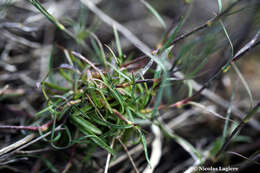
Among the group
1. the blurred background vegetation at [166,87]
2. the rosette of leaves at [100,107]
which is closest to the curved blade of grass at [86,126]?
the rosette of leaves at [100,107]

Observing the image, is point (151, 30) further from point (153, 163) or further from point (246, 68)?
point (153, 163)

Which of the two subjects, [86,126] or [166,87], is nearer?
[86,126]

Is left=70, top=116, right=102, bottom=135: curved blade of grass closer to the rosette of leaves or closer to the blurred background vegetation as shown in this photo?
the rosette of leaves

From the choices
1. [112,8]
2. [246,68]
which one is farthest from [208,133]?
[112,8]

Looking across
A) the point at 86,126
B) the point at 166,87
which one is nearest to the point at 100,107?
the point at 86,126

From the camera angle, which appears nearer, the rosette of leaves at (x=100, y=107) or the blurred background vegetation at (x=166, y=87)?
the rosette of leaves at (x=100, y=107)

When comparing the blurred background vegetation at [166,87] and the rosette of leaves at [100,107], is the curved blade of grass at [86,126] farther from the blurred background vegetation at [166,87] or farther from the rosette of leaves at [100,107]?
the blurred background vegetation at [166,87]

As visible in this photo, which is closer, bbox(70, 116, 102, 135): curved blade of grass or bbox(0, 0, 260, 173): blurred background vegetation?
bbox(70, 116, 102, 135): curved blade of grass

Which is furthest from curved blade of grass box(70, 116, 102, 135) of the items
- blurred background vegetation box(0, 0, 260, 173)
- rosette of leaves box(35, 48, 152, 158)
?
blurred background vegetation box(0, 0, 260, 173)

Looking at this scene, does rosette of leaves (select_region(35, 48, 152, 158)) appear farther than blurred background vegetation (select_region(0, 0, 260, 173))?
No

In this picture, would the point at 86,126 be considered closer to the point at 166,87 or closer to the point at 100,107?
the point at 100,107

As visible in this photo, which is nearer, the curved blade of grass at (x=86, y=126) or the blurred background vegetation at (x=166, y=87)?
the curved blade of grass at (x=86, y=126)
